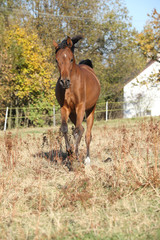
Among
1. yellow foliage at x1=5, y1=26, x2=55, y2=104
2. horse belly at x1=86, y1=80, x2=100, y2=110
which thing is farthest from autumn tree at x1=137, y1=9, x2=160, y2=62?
Result: horse belly at x1=86, y1=80, x2=100, y2=110

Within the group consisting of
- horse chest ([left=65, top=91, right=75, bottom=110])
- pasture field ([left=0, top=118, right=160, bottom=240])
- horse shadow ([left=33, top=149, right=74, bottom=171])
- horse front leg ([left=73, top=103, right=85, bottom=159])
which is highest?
horse chest ([left=65, top=91, right=75, bottom=110])

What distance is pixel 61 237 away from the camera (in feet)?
9.91

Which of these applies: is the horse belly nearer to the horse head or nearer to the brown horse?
the brown horse

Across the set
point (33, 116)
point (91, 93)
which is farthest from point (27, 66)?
point (91, 93)

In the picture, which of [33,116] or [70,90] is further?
[33,116]

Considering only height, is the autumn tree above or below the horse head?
above

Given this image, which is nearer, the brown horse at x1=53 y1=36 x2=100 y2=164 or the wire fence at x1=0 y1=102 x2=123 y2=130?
the brown horse at x1=53 y1=36 x2=100 y2=164

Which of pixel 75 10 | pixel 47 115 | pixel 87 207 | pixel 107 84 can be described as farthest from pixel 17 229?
pixel 107 84

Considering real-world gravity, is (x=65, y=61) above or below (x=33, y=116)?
above

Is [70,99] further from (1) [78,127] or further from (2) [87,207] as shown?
(2) [87,207]

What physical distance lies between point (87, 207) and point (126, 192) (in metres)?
0.71

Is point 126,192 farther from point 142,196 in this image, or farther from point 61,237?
point 61,237

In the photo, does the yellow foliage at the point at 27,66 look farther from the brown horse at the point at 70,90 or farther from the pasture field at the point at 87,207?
the pasture field at the point at 87,207

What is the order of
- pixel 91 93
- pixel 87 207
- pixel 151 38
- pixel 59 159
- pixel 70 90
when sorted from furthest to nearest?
pixel 151 38, pixel 91 93, pixel 70 90, pixel 59 159, pixel 87 207
